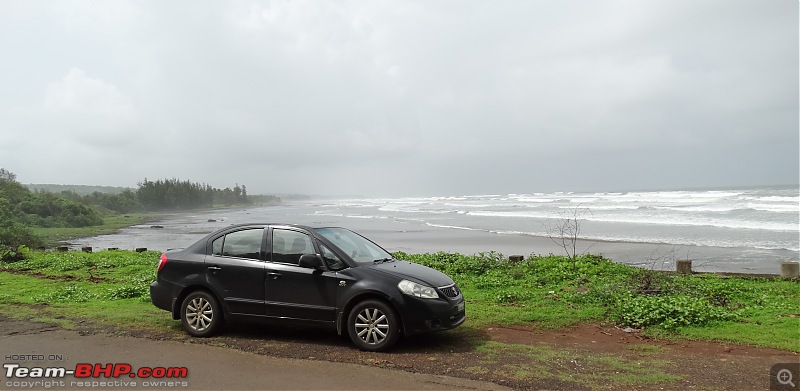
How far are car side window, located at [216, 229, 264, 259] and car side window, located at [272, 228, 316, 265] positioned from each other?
23cm

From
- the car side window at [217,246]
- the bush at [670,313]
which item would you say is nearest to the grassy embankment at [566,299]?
the bush at [670,313]

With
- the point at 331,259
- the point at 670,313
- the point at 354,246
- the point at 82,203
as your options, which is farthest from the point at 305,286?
the point at 82,203

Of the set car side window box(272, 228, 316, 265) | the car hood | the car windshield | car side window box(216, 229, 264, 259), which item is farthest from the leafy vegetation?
car side window box(216, 229, 264, 259)

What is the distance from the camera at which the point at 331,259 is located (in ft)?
21.8

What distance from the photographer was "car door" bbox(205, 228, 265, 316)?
6797 mm

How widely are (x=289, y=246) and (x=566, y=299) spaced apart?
4.86 meters

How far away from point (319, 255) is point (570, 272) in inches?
263

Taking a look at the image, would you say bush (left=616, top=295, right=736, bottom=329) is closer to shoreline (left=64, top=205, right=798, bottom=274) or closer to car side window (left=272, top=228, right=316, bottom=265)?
car side window (left=272, top=228, right=316, bottom=265)

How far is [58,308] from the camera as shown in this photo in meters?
9.10

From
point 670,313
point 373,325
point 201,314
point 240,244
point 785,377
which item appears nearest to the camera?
point 785,377

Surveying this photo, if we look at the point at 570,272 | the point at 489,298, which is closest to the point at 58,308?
the point at 489,298

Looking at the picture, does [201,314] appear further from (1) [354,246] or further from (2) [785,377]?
(2) [785,377]

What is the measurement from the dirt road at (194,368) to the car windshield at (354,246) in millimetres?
1517

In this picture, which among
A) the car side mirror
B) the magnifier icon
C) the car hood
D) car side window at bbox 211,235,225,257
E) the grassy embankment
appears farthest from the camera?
the grassy embankment
